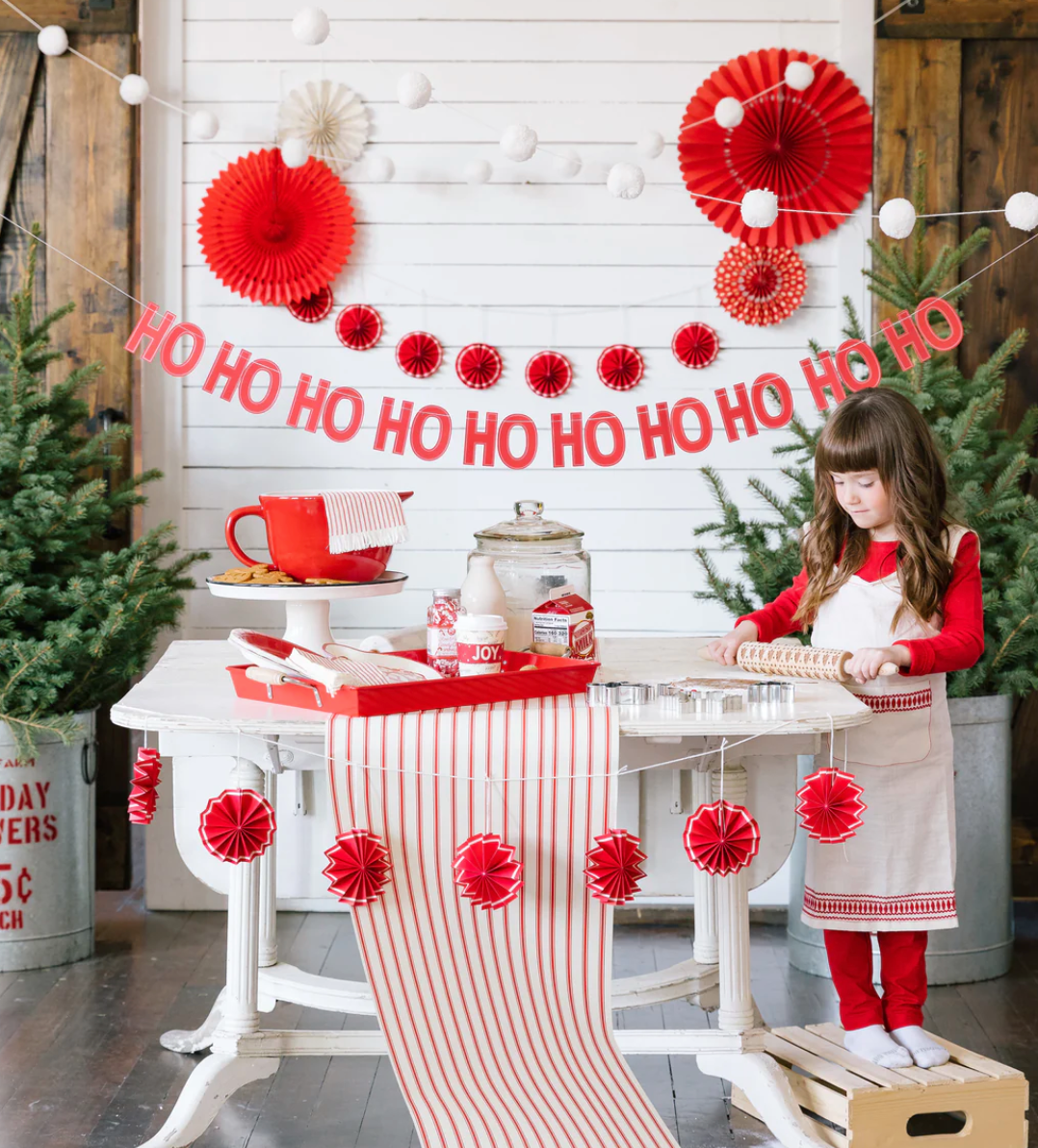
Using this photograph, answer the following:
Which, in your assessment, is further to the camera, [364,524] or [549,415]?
[549,415]

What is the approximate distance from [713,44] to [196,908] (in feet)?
8.85

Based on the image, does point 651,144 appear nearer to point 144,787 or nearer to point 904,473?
point 904,473

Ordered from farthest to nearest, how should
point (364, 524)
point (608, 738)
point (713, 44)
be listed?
1. point (713, 44)
2. point (364, 524)
3. point (608, 738)

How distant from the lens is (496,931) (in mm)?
2039

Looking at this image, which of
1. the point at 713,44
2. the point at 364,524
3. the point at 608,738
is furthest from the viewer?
the point at 713,44

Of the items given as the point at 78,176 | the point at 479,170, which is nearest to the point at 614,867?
the point at 479,170

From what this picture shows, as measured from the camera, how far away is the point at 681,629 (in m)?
3.61

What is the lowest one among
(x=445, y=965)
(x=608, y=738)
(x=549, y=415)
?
(x=445, y=965)

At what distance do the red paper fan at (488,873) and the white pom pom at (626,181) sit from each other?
1.92 m

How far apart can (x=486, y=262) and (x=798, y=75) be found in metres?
0.93

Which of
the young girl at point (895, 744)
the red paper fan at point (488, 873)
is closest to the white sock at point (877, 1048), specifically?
the young girl at point (895, 744)

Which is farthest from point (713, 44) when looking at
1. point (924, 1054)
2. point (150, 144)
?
point (924, 1054)

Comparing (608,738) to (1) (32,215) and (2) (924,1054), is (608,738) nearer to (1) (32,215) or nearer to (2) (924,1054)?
(2) (924,1054)

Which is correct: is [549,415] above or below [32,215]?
below
